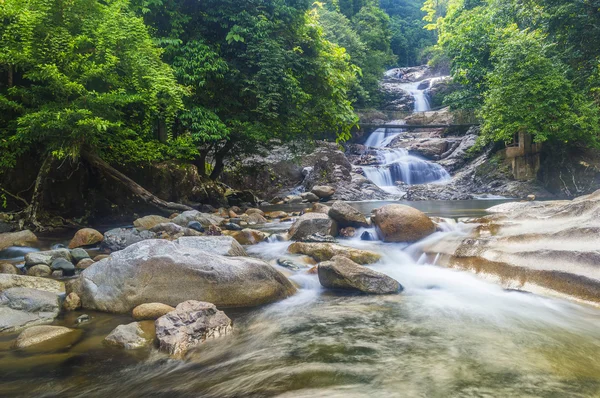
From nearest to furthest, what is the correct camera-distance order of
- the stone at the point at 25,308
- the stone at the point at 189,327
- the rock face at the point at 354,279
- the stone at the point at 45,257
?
the stone at the point at 189,327, the stone at the point at 25,308, the rock face at the point at 354,279, the stone at the point at 45,257

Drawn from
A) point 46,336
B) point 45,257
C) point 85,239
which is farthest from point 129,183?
point 46,336

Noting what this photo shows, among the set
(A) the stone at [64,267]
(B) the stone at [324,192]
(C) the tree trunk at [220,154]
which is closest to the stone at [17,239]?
(A) the stone at [64,267]

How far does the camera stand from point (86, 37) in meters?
7.68

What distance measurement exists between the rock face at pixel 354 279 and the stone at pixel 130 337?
240 centimetres

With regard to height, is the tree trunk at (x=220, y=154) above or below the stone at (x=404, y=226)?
above

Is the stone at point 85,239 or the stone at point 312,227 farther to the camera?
the stone at point 312,227

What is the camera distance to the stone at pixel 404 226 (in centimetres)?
742

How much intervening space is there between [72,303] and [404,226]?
572 cm

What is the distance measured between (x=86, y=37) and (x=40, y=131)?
7.07ft

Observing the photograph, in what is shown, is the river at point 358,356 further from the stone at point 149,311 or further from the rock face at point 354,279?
the rock face at point 354,279

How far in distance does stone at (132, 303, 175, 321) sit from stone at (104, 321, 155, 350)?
1.17 feet

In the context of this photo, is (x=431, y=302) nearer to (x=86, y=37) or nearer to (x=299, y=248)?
(x=299, y=248)

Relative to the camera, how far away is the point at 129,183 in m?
10.1

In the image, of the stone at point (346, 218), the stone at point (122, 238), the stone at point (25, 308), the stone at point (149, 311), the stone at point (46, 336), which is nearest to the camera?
the stone at point (46, 336)
